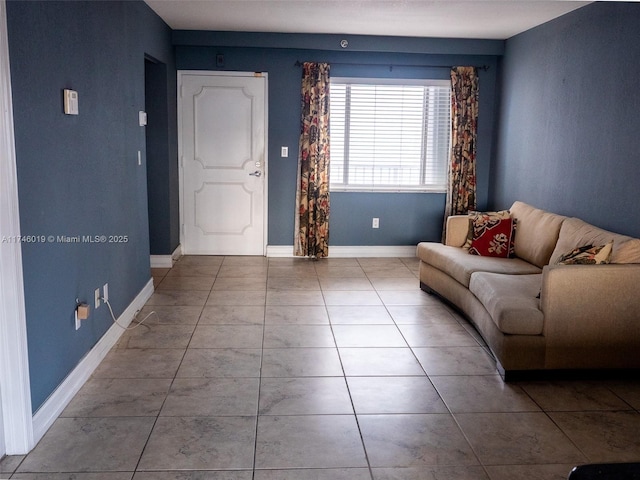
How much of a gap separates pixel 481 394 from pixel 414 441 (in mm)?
687

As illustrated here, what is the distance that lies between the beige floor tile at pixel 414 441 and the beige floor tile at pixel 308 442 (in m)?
0.07

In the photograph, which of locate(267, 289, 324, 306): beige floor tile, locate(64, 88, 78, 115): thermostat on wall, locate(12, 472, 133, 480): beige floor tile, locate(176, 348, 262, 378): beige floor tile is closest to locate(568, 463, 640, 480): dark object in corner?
locate(12, 472, 133, 480): beige floor tile

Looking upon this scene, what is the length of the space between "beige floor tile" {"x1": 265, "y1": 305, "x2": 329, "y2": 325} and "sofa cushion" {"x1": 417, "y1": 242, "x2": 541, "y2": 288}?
1.03m

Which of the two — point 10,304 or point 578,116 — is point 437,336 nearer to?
point 578,116

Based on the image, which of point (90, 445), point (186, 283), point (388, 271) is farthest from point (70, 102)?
point (388, 271)

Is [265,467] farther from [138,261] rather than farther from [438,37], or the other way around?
[438,37]

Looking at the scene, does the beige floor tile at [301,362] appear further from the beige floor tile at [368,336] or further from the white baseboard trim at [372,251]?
the white baseboard trim at [372,251]

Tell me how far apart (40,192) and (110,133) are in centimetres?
128

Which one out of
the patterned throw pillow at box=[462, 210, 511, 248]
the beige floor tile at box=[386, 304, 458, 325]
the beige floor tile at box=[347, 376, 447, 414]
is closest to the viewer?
the beige floor tile at box=[347, 376, 447, 414]

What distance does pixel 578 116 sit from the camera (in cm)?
470

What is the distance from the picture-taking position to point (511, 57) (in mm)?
6148

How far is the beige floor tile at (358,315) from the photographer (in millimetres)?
4457

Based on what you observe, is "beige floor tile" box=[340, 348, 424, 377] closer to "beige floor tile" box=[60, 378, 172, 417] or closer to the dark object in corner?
"beige floor tile" box=[60, 378, 172, 417]

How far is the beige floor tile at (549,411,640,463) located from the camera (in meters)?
2.63
